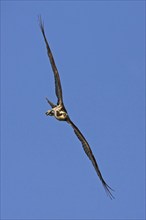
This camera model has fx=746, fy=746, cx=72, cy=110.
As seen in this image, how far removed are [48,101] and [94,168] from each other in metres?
3.90

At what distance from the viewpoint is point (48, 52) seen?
28453mm

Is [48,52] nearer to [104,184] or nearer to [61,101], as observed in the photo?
[61,101]

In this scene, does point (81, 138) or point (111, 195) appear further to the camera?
point (81, 138)

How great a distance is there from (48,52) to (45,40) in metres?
0.47

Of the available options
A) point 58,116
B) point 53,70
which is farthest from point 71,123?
point 53,70

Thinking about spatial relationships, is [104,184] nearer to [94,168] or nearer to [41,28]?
[94,168]

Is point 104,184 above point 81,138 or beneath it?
beneath

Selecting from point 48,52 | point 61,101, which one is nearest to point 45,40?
point 48,52

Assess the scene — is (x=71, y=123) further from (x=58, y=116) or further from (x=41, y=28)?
(x=41, y=28)

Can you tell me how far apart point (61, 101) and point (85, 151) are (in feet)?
11.2

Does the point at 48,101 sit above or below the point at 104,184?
above

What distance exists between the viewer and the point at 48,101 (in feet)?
98.3

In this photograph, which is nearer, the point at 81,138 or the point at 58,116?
the point at 58,116

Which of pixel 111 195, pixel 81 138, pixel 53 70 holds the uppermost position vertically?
pixel 53 70
